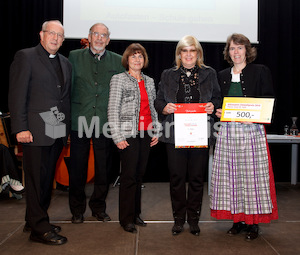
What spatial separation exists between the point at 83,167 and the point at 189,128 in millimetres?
1049

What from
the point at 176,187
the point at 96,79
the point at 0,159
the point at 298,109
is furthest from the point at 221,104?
the point at 298,109

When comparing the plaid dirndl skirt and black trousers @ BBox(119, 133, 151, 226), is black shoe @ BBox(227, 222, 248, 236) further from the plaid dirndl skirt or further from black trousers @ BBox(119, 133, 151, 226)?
black trousers @ BBox(119, 133, 151, 226)

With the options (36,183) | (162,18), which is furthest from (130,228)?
(162,18)

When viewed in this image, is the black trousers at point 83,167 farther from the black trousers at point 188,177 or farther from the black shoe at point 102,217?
the black trousers at point 188,177

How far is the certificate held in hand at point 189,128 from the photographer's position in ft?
7.19

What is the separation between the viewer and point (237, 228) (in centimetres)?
239

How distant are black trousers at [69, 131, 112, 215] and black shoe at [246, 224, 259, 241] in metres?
1.28

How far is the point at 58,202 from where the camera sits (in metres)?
3.32

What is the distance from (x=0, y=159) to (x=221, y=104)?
8.51 ft

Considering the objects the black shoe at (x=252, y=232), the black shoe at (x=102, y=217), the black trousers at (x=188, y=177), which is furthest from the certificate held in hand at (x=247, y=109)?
the black shoe at (x=102, y=217)

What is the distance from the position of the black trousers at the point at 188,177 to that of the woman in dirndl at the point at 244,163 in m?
0.12

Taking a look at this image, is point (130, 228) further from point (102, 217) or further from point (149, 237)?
point (102, 217)

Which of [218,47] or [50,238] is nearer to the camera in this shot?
[50,238]

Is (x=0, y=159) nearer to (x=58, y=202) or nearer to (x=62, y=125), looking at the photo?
(x=58, y=202)
